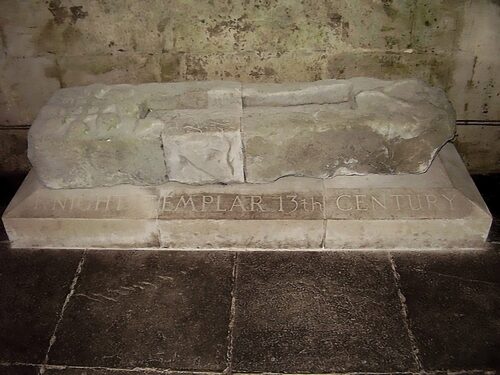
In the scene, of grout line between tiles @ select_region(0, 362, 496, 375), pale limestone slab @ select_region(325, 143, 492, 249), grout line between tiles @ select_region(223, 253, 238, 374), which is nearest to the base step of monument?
pale limestone slab @ select_region(325, 143, 492, 249)

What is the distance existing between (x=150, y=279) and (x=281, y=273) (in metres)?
0.84

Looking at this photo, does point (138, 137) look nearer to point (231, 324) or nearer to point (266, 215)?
point (266, 215)

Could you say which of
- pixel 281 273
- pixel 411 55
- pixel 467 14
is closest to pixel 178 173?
pixel 281 273

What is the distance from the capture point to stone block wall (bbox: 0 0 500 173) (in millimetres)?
3521

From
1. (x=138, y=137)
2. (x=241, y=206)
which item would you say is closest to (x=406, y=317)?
(x=241, y=206)

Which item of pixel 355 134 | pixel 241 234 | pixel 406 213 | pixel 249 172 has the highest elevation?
pixel 355 134

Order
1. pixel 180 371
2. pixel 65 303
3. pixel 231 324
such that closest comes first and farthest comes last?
pixel 180 371 < pixel 231 324 < pixel 65 303

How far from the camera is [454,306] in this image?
293 centimetres

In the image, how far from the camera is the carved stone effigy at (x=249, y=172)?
3.13 metres

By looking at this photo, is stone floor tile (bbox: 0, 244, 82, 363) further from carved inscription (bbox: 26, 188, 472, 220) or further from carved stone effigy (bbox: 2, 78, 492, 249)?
carved inscription (bbox: 26, 188, 472, 220)

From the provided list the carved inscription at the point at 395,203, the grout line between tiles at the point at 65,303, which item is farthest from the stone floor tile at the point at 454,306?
the grout line between tiles at the point at 65,303

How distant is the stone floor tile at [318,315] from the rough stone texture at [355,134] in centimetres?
59

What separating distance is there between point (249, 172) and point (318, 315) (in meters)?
1.01

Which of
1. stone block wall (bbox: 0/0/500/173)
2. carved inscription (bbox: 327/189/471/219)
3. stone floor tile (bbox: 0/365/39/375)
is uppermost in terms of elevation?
stone block wall (bbox: 0/0/500/173)
